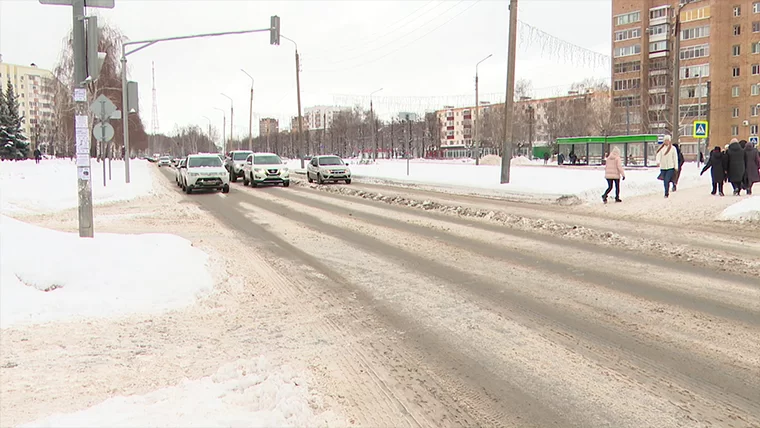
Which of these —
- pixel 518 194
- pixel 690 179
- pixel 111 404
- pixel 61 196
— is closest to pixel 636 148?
pixel 690 179

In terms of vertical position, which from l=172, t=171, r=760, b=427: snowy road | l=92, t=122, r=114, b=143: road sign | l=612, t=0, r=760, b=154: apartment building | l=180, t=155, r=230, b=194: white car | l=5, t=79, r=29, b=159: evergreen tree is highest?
l=612, t=0, r=760, b=154: apartment building

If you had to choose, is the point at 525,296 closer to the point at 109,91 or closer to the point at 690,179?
the point at 690,179

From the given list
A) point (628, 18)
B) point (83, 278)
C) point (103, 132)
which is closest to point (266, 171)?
point (103, 132)

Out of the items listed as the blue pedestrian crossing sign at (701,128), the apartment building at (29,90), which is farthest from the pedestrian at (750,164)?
the apartment building at (29,90)

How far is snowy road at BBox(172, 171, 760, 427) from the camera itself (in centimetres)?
386

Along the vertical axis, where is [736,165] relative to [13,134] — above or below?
below

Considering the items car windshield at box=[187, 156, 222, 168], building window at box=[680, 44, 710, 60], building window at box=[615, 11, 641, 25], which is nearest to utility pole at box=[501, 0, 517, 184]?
car windshield at box=[187, 156, 222, 168]

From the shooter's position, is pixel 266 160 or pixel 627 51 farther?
pixel 627 51

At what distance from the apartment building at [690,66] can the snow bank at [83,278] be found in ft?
264

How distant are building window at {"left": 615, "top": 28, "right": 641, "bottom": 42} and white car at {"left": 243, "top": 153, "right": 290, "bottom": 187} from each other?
79989 millimetres

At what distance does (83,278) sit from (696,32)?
95.5 m

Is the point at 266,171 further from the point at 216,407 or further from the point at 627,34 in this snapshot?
the point at 627,34

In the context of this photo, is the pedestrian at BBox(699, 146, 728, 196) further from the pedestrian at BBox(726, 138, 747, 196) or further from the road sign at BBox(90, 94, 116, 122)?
the road sign at BBox(90, 94, 116, 122)

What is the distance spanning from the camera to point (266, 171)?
2888 centimetres
